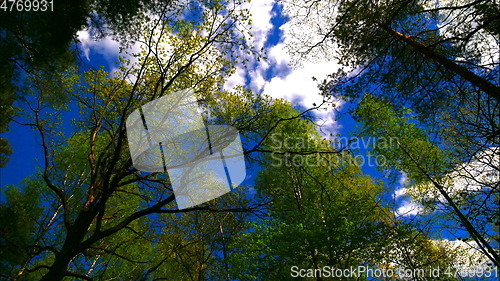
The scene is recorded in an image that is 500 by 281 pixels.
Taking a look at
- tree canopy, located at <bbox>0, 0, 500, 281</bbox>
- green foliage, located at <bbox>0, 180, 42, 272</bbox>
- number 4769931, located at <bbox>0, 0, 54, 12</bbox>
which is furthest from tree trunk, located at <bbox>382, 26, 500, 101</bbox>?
green foliage, located at <bbox>0, 180, 42, 272</bbox>

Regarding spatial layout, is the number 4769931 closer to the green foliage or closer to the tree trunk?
the green foliage

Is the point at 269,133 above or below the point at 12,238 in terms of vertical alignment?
above

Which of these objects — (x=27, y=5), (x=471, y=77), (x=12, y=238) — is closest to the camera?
(x=12, y=238)

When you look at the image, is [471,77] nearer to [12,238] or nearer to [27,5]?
[27,5]

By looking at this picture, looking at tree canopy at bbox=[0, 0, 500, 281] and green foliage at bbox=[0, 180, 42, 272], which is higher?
tree canopy at bbox=[0, 0, 500, 281]

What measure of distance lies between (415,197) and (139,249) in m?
11.7

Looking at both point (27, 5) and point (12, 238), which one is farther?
point (27, 5)

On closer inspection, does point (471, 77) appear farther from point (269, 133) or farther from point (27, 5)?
point (27, 5)

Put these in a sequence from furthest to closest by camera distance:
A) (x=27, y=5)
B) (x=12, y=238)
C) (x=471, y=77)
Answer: (x=471, y=77), (x=27, y=5), (x=12, y=238)

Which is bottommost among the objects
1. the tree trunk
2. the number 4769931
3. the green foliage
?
the green foliage

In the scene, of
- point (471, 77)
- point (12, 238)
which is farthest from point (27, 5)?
point (471, 77)

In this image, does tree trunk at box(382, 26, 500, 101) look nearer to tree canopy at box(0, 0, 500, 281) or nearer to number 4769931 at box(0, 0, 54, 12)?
tree canopy at box(0, 0, 500, 281)

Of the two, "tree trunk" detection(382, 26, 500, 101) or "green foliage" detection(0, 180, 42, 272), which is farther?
"tree trunk" detection(382, 26, 500, 101)

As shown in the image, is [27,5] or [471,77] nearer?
[27,5]
